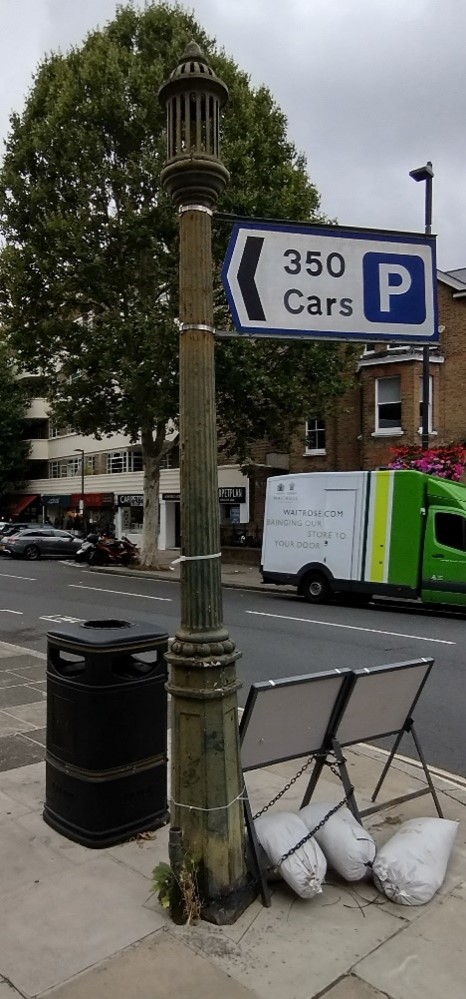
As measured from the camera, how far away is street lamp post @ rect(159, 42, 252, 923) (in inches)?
134

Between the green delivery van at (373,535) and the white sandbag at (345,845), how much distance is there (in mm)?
11718

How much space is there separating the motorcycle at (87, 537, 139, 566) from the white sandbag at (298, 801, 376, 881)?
24148 millimetres

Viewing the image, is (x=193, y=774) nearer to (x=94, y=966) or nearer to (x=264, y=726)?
(x=264, y=726)

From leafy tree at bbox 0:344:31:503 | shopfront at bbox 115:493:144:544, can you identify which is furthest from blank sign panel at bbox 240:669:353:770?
leafy tree at bbox 0:344:31:503

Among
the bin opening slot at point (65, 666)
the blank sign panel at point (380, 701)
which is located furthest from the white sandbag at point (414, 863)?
the bin opening slot at point (65, 666)

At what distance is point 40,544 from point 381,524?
69.1 feet

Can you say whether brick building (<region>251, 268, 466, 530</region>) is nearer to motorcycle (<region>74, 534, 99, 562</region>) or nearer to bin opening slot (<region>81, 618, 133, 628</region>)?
motorcycle (<region>74, 534, 99, 562</region>)

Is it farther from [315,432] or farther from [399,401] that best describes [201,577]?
[315,432]

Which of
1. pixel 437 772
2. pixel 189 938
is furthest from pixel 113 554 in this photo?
pixel 189 938

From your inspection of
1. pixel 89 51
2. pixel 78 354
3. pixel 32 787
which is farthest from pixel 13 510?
pixel 32 787

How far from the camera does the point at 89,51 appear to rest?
22938 millimetres

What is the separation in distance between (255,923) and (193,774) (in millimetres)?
739

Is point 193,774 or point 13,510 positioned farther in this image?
point 13,510

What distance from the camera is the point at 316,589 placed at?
56.0ft
